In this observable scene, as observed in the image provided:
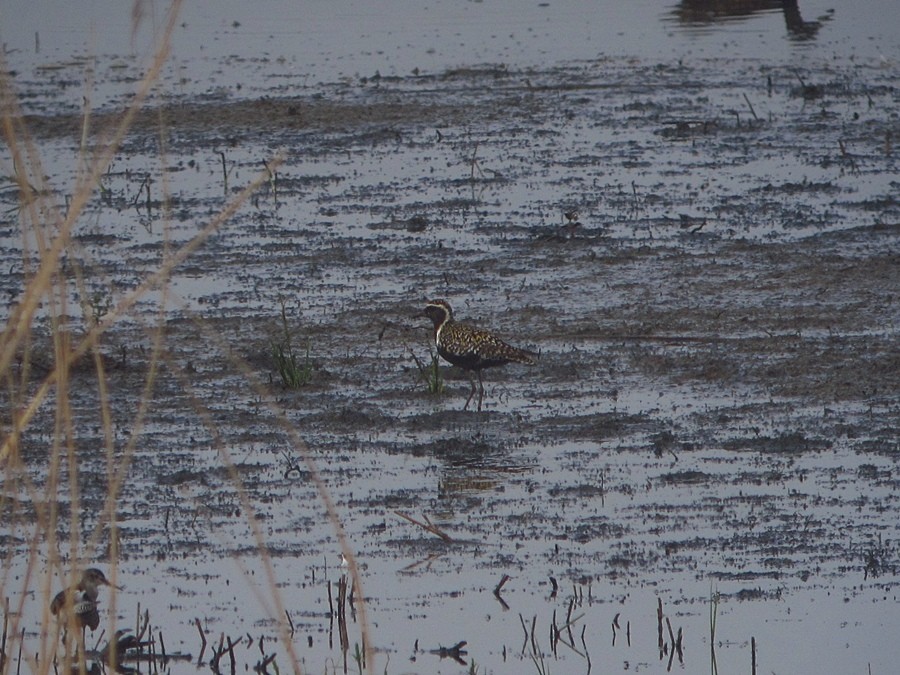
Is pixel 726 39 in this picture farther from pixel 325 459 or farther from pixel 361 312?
pixel 325 459

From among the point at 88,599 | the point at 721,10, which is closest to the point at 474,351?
the point at 88,599

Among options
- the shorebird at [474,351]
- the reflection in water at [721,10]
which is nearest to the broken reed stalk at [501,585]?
the shorebird at [474,351]

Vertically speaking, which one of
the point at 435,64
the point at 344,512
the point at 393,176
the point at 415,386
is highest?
the point at 435,64

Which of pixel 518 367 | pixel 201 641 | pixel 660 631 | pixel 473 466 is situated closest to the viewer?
pixel 660 631

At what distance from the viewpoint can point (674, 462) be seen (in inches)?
279

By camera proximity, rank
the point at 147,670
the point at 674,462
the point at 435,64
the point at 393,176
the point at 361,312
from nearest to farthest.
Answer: the point at 147,670 < the point at 674,462 < the point at 361,312 < the point at 393,176 < the point at 435,64

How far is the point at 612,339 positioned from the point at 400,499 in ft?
8.41

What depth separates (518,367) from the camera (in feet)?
28.9

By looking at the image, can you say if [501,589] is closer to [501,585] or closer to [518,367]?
[501,585]

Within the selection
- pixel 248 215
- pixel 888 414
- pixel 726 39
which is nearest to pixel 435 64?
pixel 726 39

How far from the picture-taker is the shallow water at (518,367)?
223 inches

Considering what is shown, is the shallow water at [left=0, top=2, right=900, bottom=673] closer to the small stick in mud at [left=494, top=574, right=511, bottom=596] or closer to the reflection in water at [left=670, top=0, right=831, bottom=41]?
the small stick in mud at [left=494, top=574, right=511, bottom=596]

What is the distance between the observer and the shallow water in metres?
5.68

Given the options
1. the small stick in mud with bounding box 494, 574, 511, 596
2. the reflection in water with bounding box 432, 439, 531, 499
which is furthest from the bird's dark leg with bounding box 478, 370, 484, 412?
the small stick in mud with bounding box 494, 574, 511, 596
